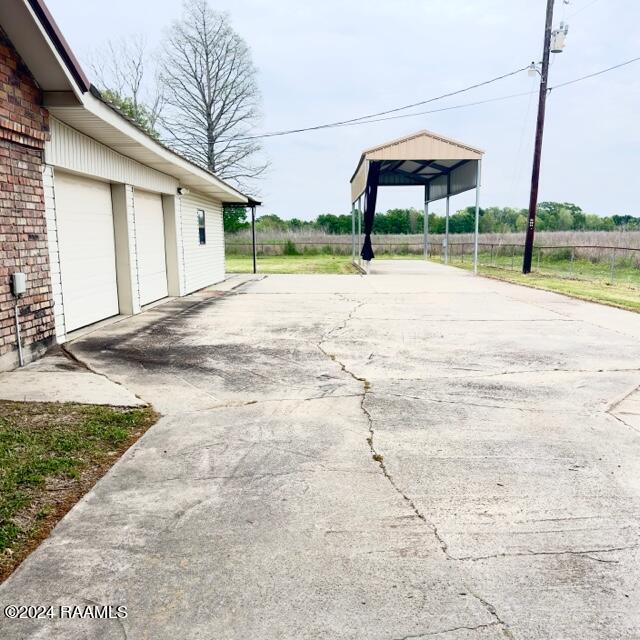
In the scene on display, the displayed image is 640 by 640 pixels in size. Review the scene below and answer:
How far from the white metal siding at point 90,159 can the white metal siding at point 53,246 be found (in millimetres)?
252

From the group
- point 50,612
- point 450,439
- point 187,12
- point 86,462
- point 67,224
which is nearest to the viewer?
point 50,612

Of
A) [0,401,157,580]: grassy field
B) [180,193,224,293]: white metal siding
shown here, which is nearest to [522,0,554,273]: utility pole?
[180,193,224,293]: white metal siding

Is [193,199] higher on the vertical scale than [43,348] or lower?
higher

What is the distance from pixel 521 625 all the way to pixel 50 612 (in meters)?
1.79

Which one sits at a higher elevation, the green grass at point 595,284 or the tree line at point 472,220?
the tree line at point 472,220

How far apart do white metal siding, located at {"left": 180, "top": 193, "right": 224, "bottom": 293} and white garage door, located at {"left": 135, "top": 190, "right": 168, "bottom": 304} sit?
1.06m

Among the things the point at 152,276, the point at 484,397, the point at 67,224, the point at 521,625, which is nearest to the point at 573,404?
the point at 484,397

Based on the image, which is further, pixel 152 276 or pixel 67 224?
pixel 152 276

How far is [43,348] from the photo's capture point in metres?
6.57

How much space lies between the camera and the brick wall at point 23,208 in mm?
5793

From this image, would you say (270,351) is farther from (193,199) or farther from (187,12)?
(187,12)

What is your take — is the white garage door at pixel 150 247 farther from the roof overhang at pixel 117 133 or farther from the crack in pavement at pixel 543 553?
the crack in pavement at pixel 543 553

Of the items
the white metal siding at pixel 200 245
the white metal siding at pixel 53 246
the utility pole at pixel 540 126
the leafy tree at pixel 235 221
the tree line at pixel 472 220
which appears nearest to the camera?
the white metal siding at pixel 53 246

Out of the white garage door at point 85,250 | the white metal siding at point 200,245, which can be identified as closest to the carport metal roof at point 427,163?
the white metal siding at point 200,245
